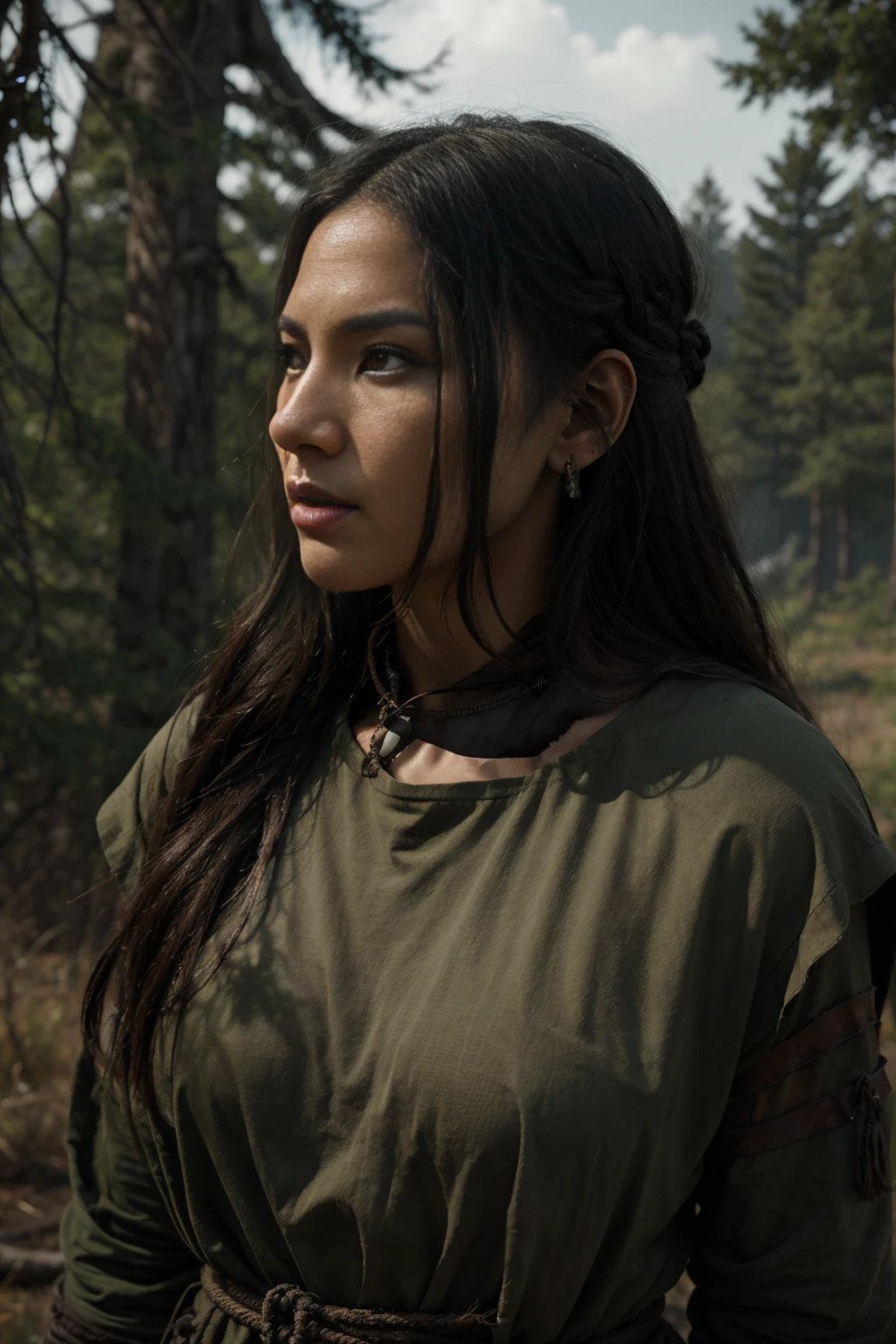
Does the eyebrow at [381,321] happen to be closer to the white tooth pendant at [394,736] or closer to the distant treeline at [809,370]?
the white tooth pendant at [394,736]

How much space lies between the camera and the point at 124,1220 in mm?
1931

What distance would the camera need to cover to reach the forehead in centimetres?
159

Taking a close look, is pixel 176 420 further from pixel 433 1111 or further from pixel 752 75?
pixel 433 1111

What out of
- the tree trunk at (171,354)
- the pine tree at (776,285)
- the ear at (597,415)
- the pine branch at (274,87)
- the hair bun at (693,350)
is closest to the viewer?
the ear at (597,415)

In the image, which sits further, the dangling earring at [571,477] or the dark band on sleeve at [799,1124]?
the dangling earring at [571,477]

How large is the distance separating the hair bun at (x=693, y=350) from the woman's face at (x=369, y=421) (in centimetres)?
29

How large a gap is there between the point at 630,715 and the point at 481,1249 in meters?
0.69

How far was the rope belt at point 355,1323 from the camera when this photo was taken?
1.54m

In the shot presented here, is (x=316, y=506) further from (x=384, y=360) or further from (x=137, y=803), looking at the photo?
(x=137, y=803)

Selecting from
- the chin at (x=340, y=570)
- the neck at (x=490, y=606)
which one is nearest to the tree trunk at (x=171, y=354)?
the neck at (x=490, y=606)

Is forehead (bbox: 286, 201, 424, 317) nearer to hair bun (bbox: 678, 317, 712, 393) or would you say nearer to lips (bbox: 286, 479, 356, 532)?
lips (bbox: 286, 479, 356, 532)

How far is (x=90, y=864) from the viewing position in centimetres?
742

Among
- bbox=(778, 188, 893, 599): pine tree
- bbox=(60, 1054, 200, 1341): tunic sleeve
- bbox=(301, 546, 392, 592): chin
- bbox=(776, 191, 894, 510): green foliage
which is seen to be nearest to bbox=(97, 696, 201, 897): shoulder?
bbox=(60, 1054, 200, 1341): tunic sleeve

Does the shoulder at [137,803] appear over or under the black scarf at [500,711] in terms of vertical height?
under
